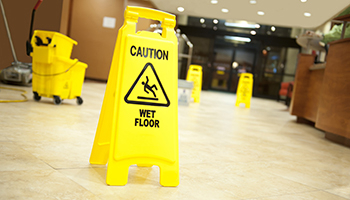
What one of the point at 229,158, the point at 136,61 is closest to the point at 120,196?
the point at 136,61

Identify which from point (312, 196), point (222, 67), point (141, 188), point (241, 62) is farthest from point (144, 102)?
point (241, 62)

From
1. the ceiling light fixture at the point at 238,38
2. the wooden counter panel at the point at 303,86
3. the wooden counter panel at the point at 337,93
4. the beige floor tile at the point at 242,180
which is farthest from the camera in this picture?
the ceiling light fixture at the point at 238,38

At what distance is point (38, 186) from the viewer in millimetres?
1108

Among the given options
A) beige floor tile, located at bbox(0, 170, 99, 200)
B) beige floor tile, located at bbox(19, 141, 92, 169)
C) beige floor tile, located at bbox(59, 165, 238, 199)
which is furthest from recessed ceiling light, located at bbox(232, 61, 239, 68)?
beige floor tile, located at bbox(0, 170, 99, 200)

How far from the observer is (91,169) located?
1.41m

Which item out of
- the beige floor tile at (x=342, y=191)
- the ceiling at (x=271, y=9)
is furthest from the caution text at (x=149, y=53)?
the ceiling at (x=271, y=9)

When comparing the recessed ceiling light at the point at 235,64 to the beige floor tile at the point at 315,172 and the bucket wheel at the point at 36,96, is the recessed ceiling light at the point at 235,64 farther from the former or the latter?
the beige floor tile at the point at 315,172

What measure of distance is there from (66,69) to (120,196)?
2490 millimetres

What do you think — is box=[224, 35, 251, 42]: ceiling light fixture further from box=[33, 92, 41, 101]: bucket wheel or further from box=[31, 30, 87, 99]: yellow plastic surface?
box=[33, 92, 41, 101]: bucket wheel

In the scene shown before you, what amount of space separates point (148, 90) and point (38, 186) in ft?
1.78

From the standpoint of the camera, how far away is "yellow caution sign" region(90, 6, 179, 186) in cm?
127

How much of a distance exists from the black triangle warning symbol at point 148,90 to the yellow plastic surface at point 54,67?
217cm

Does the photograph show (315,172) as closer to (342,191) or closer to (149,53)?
(342,191)

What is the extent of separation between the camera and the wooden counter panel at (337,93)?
299 cm
